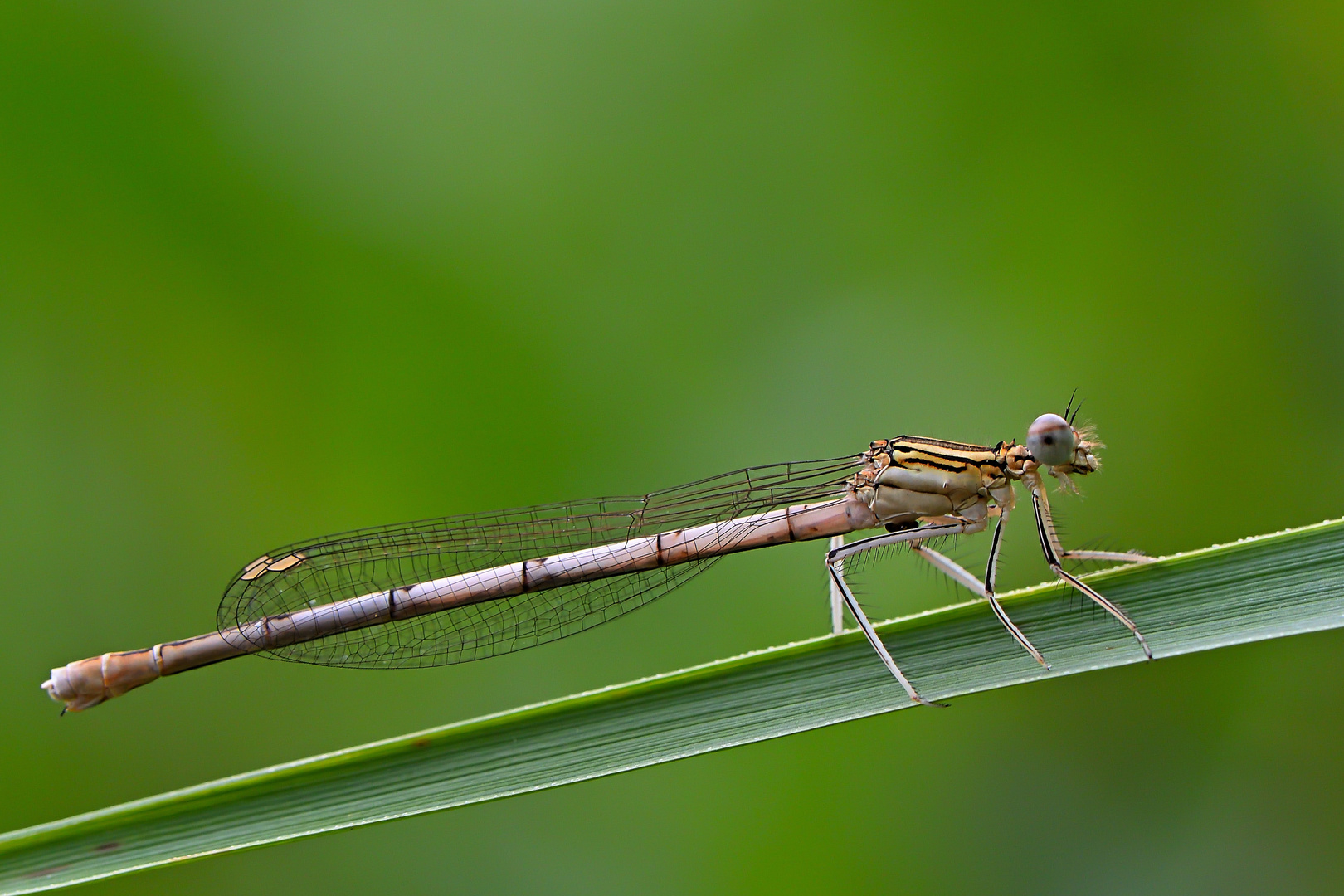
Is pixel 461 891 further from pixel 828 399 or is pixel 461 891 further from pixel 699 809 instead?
pixel 828 399

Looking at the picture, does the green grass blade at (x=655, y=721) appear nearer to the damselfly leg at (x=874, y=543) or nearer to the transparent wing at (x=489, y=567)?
the damselfly leg at (x=874, y=543)

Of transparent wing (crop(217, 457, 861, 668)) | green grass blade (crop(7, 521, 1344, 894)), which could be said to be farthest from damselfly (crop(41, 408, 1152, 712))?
green grass blade (crop(7, 521, 1344, 894))

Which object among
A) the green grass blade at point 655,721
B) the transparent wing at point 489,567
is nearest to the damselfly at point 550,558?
the transparent wing at point 489,567

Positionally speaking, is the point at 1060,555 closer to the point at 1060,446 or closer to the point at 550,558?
the point at 1060,446

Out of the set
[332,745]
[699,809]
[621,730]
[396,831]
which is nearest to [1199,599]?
[621,730]

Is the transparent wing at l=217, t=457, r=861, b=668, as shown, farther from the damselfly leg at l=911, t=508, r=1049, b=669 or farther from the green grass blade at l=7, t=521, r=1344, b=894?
the green grass blade at l=7, t=521, r=1344, b=894
